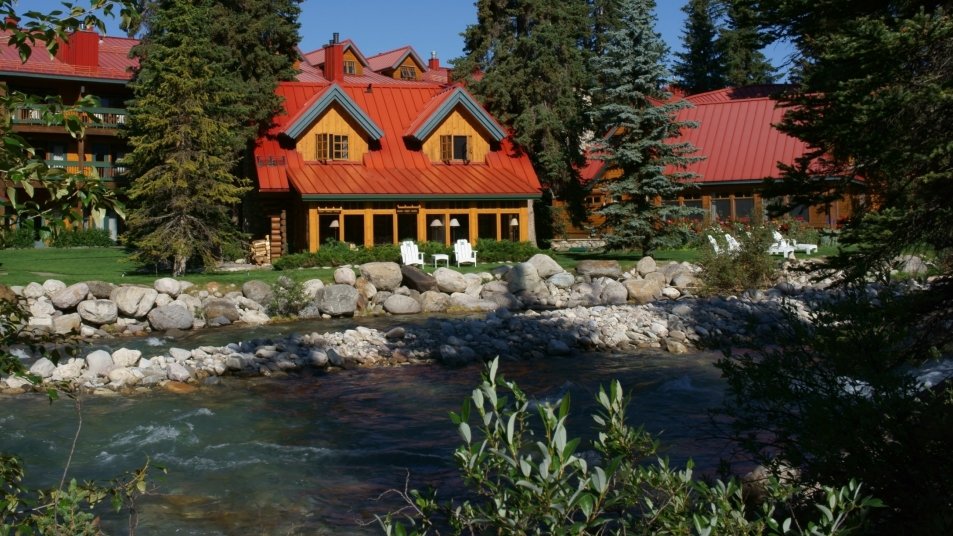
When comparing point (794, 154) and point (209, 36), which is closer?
point (209, 36)

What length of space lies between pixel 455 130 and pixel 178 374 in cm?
1877

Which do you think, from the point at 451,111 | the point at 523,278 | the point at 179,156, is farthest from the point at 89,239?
the point at 523,278

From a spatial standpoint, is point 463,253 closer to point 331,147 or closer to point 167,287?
point 331,147

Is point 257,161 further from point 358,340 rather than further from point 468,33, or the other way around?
point 358,340

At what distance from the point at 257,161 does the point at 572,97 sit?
37.1 feet

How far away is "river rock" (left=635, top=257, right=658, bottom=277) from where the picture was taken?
24.3 m

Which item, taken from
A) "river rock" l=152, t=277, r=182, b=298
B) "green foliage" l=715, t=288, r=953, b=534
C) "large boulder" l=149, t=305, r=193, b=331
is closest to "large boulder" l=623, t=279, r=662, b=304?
"large boulder" l=149, t=305, r=193, b=331

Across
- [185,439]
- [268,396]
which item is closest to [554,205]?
[268,396]

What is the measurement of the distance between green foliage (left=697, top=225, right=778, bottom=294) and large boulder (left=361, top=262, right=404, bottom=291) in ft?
25.9

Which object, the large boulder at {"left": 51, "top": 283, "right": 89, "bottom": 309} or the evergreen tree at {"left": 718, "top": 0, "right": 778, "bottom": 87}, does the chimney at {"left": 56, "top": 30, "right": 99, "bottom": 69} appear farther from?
the evergreen tree at {"left": 718, "top": 0, "right": 778, "bottom": 87}

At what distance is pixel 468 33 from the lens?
107ft

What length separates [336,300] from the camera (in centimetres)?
2092

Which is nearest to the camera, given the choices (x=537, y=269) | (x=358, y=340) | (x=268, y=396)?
(x=268, y=396)

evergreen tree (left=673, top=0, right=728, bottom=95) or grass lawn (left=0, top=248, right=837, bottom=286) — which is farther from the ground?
evergreen tree (left=673, top=0, right=728, bottom=95)
